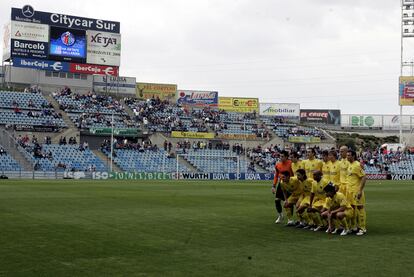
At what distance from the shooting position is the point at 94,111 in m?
68.1

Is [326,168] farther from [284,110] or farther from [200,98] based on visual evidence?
[284,110]

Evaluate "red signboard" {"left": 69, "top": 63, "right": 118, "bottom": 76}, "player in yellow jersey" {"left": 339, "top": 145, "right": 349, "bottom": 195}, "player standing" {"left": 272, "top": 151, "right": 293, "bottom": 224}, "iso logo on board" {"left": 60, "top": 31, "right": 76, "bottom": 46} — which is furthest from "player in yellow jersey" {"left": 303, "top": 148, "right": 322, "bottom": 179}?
"red signboard" {"left": 69, "top": 63, "right": 118, "bottom": 76}

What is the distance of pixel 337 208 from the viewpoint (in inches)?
535

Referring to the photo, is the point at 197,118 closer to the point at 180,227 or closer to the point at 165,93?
the point at 165,93

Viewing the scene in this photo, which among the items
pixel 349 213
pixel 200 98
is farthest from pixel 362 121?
pixel 349 213

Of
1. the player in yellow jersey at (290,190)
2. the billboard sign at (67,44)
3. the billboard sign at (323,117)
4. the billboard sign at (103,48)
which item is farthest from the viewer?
the billboard sign at (323,117)

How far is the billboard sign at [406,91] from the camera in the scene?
70438mm

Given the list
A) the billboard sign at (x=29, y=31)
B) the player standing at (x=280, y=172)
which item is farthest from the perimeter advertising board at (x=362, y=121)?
the player standing at (x=280, y=172)

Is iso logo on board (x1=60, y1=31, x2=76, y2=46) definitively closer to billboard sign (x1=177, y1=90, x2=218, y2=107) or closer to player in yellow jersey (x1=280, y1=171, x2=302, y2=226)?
billboard sign (x1=177, y1=90, x2=218, y2=107)

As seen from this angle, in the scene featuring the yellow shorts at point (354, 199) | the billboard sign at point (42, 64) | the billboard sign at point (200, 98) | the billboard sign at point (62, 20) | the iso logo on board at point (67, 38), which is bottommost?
the yellow shorts at point (354, 199)

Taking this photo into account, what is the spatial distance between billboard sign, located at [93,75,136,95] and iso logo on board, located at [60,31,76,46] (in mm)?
12514

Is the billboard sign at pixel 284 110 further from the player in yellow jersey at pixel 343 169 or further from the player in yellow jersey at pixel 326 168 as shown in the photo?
the player in yellow jersey at pixel 343 169

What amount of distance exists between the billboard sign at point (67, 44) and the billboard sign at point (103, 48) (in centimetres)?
88

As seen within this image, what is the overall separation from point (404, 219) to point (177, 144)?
51.2m
